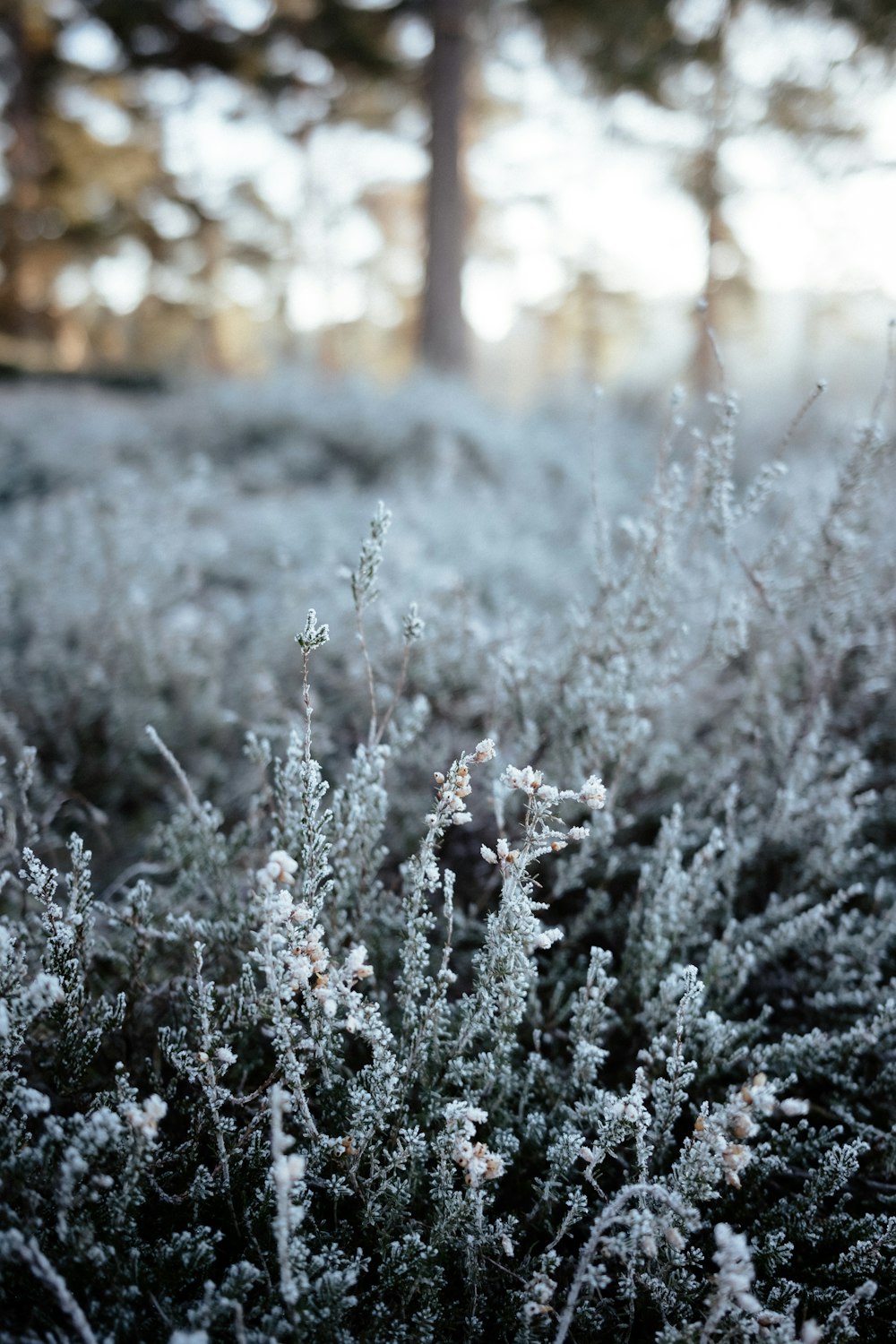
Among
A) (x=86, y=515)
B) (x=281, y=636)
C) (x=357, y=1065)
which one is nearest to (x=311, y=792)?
(x=357, y=1065)

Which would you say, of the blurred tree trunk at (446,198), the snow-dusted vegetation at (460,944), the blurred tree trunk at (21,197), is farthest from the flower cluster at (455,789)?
the blurred tree trunk at (21,197)

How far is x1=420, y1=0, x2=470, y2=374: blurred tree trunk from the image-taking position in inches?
379

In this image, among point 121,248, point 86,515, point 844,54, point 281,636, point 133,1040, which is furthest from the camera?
point 121,248

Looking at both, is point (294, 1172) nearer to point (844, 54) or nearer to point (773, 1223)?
point (773, 1223)

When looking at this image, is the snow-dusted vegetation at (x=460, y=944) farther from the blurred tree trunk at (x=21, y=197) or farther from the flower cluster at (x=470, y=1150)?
the blurred tree trunk at (x=21, y=197)

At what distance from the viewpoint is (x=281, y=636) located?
2783mm

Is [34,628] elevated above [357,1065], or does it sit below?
above

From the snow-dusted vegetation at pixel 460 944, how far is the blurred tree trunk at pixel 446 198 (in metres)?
7.85

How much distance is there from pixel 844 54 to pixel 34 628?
300 inches

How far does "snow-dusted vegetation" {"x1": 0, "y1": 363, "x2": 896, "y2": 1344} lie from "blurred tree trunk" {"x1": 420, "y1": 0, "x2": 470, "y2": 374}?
785 centimetres

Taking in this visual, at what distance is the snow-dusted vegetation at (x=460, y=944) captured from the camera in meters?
1.14

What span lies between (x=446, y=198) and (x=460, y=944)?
10.2 meters

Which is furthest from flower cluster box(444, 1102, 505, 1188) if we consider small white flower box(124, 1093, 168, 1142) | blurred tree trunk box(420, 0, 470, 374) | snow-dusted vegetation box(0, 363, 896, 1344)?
blurred tree trunk box(420, 0, 470, 374)

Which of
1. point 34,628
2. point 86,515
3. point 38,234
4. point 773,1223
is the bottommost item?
point 773,1223
